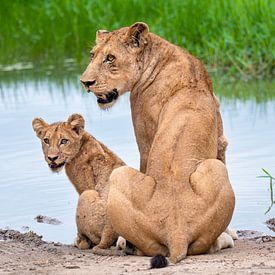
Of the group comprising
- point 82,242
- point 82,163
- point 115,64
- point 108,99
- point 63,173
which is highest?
point 115,64

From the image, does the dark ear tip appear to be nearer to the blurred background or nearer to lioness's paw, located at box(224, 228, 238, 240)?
lioness's paw, located at box(224, 228, 238, 240)

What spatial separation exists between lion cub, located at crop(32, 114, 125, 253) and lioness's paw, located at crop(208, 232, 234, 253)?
3.04 feet

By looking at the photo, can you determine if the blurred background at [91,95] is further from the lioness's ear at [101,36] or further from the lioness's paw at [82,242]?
the lioness's ear at [101,36]

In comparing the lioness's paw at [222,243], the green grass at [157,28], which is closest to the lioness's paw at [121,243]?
the lioness's paw at [222,243]

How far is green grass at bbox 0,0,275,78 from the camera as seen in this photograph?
16.8m

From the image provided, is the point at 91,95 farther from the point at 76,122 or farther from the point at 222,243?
the point at 222,243

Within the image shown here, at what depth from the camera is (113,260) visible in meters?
8.62

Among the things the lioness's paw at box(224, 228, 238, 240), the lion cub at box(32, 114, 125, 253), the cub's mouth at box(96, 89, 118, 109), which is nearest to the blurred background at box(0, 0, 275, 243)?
the lioness's paw at box(224, 228, 238, 240)

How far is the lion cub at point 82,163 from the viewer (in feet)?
30.3

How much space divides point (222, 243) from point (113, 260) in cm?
81

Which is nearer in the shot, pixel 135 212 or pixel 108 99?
pixel 135 212

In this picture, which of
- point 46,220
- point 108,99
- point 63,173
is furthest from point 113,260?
point 63,173

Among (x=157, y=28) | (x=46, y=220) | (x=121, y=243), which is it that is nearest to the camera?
(x=121, y=243)

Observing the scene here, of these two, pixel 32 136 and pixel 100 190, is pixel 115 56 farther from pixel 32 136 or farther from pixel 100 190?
pixel 32 136
